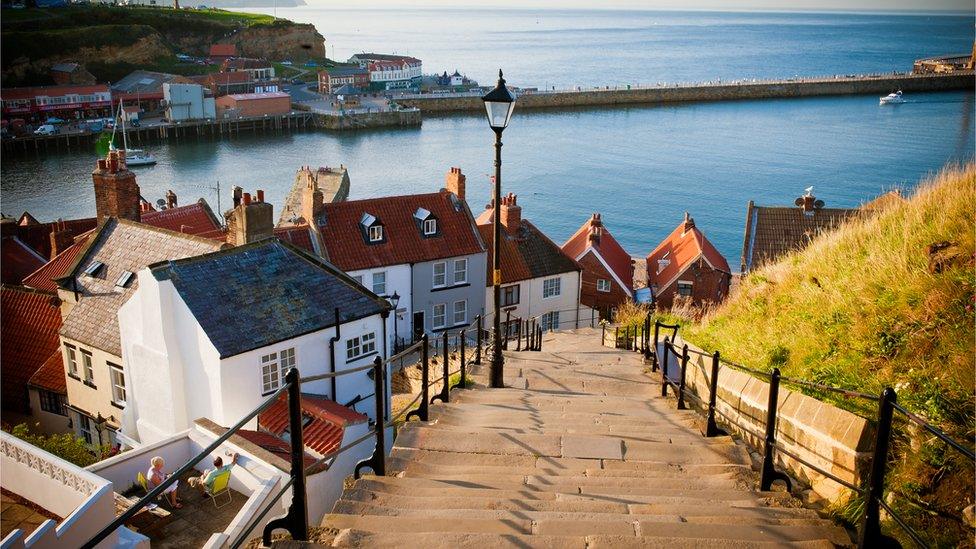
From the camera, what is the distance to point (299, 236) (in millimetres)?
29672

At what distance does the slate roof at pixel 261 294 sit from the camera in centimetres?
1831

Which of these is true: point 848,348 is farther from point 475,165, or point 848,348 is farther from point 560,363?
point 475,165

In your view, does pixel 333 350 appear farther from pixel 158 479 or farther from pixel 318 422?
pixel 158 479

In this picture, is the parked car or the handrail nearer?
the handrail

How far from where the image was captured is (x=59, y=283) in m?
22.2

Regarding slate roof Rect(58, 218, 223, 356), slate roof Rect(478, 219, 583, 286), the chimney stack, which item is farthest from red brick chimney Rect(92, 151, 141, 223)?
slate roof Rect(478, 219, 583, 286)

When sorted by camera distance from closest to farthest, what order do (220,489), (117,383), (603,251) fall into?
(220,489) < (117,383) < (603,251)

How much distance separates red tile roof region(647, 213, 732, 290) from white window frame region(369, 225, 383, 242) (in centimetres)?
1454

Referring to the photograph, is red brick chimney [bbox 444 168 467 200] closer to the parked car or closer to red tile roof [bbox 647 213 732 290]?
red tile roof [bbox 647 213 732 290]

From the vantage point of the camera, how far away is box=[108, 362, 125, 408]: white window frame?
795 inches

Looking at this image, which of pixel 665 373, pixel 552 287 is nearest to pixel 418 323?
pixel 552 287

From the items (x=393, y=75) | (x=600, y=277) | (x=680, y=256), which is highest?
(x=393, y=75)

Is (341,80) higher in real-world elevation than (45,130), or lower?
higher

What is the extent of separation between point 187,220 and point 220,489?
67.8 ft
